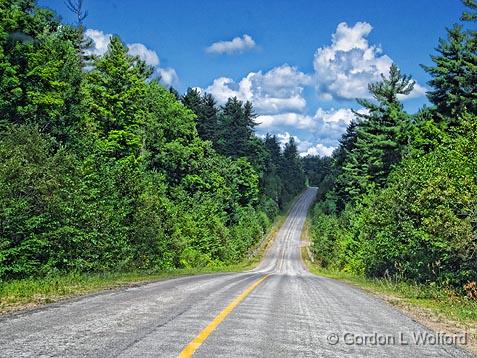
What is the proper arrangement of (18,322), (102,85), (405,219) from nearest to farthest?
1. (18,322)
2. (405,219)
3. (102,85)

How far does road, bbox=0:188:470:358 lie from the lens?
623cm

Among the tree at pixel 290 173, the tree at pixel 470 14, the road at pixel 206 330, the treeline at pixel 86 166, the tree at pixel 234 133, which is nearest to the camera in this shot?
the road at pixel 206 330

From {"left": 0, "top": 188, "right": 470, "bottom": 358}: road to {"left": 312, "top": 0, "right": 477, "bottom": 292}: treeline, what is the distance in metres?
8.88

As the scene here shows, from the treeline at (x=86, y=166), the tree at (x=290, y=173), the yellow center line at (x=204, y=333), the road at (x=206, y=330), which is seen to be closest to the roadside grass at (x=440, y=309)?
the road at (x=206, y=330)

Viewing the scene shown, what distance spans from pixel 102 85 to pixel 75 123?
7.81 metres

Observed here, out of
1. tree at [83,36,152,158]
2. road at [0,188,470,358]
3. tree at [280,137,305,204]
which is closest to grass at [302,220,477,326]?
road at [0,188,470,358]

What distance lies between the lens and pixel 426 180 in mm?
21969

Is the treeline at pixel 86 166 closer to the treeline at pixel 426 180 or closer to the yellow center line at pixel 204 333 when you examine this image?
the yellow center line at pixel 204 333

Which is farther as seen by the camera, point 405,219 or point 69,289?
point 405,219

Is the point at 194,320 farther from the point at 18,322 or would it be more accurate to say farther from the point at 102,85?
the point at 102,85

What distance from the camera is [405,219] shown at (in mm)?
25906

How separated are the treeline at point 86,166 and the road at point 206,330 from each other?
282 inches

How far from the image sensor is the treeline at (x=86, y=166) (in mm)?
17391

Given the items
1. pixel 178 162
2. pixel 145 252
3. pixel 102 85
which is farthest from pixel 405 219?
pixel 178 162
